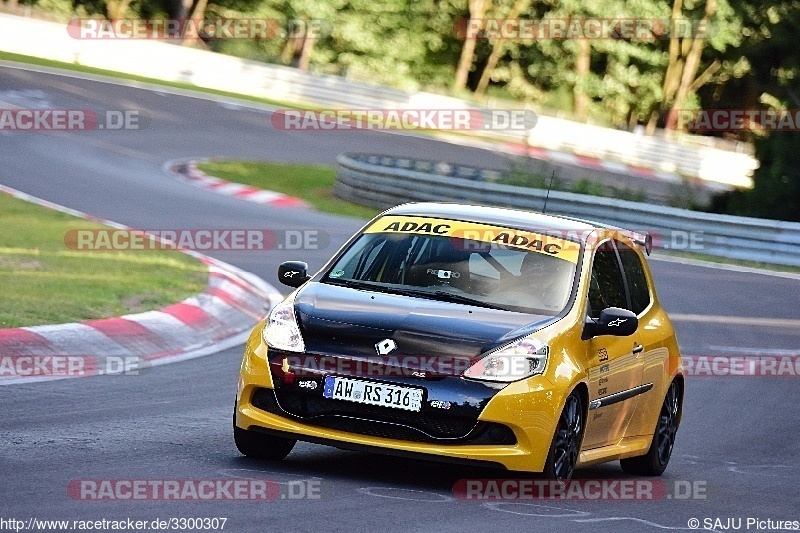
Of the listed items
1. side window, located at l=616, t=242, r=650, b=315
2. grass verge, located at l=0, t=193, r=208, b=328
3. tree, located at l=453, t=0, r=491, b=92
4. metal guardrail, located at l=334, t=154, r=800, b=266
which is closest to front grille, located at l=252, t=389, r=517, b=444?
side window, located at l=616, t=242, r=650, b=315

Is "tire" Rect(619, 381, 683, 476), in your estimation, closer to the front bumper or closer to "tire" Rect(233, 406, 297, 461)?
the front bumper

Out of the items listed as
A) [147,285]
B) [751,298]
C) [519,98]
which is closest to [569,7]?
[519,98]

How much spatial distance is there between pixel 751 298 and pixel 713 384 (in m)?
6.66

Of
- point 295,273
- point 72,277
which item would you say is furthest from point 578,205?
point 295,273

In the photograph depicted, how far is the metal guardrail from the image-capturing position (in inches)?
972

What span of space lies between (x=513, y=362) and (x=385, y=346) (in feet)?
2.07

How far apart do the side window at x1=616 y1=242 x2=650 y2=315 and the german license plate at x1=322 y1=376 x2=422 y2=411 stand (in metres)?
2.24

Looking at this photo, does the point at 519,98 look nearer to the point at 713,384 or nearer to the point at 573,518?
the point at 713,384

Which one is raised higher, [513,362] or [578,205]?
[513,362]

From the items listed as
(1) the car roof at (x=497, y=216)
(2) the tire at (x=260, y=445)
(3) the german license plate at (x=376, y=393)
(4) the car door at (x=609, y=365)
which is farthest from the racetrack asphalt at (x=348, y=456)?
(1) the car roof at (x=497, y=216)

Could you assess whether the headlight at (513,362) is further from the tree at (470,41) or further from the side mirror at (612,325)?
the tree at (470,41)

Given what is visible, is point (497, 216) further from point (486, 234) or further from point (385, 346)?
point (385, 346)

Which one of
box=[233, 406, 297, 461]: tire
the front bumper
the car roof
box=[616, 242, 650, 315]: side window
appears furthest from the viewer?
box=[616, 242, 650, 315]: side window

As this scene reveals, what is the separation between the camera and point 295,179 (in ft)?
97.0
